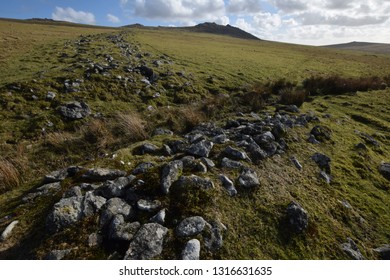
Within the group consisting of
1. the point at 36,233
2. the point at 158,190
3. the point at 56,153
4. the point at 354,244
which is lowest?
the point at 56,153

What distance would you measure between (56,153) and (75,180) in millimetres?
4451

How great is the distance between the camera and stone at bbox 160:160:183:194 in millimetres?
5598

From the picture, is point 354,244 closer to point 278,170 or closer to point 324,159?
point 278,170

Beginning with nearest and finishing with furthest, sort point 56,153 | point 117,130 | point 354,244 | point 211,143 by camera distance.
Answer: point 354,244 → point 211,143 → point 56,153 → point 117,130

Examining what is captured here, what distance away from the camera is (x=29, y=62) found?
23.7m

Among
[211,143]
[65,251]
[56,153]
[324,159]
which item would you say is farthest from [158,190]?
[56,153]

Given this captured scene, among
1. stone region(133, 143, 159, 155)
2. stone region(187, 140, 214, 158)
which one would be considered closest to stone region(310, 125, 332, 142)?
stone region(187, 140, 214, 158)

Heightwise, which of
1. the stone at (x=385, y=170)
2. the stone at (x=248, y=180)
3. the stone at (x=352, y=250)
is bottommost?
the stone at (x=385, y=170)

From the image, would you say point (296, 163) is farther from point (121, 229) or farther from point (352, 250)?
point (121, 229)

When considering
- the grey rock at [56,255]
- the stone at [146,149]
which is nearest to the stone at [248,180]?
the stone at [146,149]

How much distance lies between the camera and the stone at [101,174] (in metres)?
6.35

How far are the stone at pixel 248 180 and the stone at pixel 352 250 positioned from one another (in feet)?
6.43

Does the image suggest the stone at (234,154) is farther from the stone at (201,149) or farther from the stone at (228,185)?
the stone at (228,185)

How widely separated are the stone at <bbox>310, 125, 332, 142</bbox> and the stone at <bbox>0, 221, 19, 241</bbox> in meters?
8.79
